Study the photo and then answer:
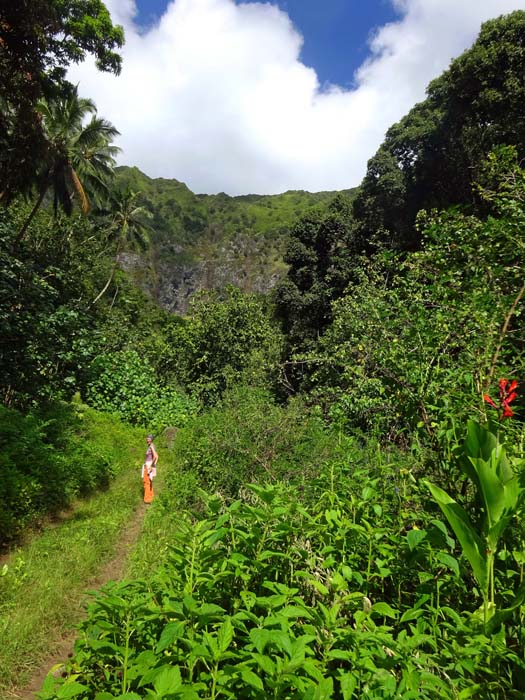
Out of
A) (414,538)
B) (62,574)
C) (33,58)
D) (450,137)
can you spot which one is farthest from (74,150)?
(414,538)

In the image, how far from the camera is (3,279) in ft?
24.0

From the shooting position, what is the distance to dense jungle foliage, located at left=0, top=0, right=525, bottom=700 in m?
1.49

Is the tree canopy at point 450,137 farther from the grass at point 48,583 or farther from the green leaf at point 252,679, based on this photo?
the green leaf at point 252,679

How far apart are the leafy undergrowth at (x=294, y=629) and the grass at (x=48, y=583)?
0.97m

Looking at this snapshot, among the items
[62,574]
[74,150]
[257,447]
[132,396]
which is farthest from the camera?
[74,150]

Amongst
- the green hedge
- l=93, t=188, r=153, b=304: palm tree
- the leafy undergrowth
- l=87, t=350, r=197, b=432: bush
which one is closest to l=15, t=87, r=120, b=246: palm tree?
l=93, t=188, r=153, b=304: palm tree

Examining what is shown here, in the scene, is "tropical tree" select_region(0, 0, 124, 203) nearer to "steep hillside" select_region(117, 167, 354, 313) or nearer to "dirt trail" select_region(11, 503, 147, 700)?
"dirt trail" select_region(11, 503, 147, 700)

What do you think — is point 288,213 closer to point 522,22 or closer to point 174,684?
point 522,22

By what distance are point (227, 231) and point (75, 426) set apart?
149388 millimetres

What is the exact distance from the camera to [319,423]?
7129 millimetres

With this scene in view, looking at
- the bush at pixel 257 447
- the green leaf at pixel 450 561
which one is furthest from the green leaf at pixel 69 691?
the bush at pixel 257 447

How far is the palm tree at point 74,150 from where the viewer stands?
1898cm

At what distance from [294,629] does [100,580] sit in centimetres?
370

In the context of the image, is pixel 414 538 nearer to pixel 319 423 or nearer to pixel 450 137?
pixel 319 423
